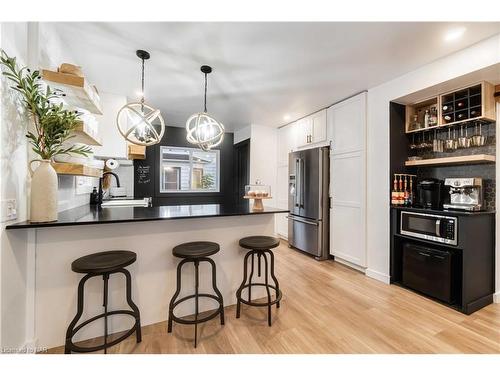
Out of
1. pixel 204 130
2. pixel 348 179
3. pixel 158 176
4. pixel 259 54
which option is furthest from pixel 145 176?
pixel 348 179

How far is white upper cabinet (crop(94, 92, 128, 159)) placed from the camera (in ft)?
9.91

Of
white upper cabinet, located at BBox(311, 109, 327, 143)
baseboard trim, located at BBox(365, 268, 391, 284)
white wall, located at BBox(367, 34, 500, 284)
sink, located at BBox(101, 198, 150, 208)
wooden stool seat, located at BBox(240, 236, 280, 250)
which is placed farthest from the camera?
white upper cabinet, located at BBox(311, 109, 327, 143)

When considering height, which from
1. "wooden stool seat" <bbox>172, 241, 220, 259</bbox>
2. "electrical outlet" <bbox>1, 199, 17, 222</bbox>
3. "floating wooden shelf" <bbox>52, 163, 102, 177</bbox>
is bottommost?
"wooden stool seat" <bbox>172, 241, 220, 259</bbox>

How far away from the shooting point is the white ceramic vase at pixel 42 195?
4.75 ft

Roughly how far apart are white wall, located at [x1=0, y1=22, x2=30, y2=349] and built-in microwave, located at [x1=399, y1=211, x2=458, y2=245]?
3477 mm

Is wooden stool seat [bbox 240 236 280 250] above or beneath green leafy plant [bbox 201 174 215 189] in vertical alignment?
beneath

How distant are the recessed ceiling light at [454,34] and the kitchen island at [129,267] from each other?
7.39 ft

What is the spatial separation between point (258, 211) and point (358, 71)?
6.38 feet

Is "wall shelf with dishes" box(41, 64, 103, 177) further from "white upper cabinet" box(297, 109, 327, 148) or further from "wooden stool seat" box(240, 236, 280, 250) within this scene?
"white upper cabinet" box(297, 109, 327, 148)

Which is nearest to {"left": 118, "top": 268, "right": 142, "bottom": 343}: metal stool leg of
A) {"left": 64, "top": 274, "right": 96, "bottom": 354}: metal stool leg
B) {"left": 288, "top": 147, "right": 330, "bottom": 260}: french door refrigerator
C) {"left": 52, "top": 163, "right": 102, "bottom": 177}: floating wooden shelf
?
{"left": 64, "top": 274, "right": 96, "bottom": 354}: metal stool leg

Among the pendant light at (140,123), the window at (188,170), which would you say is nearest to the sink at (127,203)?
the window at (188,170)

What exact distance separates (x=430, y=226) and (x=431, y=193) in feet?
1.44

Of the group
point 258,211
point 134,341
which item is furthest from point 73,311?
point 258,211

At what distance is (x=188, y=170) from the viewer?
518 cm
